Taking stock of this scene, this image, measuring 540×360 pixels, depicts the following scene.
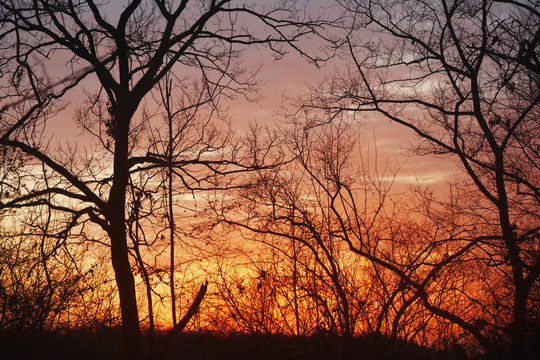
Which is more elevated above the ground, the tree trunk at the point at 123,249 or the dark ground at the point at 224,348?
A: the tree trunk at the point at 123,249

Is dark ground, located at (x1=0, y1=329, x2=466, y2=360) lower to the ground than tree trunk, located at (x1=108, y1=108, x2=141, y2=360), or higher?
lower

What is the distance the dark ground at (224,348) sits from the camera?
12.5 metres

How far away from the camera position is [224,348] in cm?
1466

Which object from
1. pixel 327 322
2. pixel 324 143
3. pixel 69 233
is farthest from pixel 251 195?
pixel 69 233

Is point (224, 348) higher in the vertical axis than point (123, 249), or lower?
lower

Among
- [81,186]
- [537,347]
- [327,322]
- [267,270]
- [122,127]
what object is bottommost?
[537,347]

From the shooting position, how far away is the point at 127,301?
402 inches

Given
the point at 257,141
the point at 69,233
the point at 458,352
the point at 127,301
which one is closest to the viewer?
the point at 127,301

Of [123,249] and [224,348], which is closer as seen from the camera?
[123,249]

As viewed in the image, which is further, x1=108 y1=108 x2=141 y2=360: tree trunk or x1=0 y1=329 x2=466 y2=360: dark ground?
x1=0 y1=329 x2=466 y2=360: dark ground

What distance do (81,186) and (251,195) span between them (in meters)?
4.46

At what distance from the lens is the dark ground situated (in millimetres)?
12547

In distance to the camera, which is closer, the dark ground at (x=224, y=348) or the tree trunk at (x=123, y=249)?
the tree trunk at (x=123, y=249)

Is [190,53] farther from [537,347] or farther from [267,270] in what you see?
[537,347]
